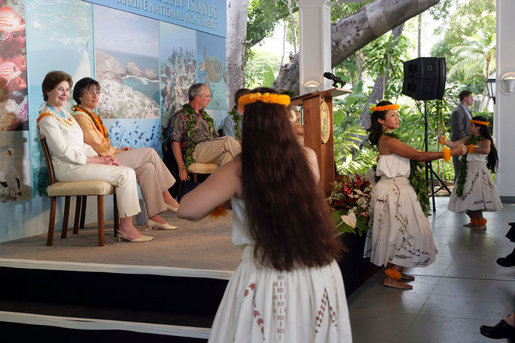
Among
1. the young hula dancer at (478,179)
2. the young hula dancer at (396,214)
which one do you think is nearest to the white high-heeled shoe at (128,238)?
the young hula dancer at (396,214)

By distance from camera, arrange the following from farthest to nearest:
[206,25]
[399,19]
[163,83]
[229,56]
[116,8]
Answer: [399,19]
[229,56]
[206,25]
[163,83]
[116,8]

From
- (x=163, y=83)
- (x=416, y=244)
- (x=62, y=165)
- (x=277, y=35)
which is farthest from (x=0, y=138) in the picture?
(x=277, y=35)

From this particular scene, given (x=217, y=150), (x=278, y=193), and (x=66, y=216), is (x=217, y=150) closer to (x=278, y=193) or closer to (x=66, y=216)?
(x=66, y=216)

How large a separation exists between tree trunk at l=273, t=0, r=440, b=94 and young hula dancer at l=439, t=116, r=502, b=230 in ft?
14.0

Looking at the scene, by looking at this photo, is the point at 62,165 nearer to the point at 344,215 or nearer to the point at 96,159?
the point at 96,159

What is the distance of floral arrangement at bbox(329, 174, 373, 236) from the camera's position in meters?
4.86

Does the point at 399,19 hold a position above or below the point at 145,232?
above

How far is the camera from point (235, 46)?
32.3 feet

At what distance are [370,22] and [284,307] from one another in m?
9.63

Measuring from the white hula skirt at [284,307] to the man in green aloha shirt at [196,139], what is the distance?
4.04 metres

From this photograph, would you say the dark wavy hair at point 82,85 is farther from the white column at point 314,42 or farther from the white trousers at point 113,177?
the white column at point 314,42

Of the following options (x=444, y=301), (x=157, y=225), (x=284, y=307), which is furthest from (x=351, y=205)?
(x=284, y=307)

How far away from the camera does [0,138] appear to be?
4.82m

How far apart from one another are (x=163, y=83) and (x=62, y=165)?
2.28m
